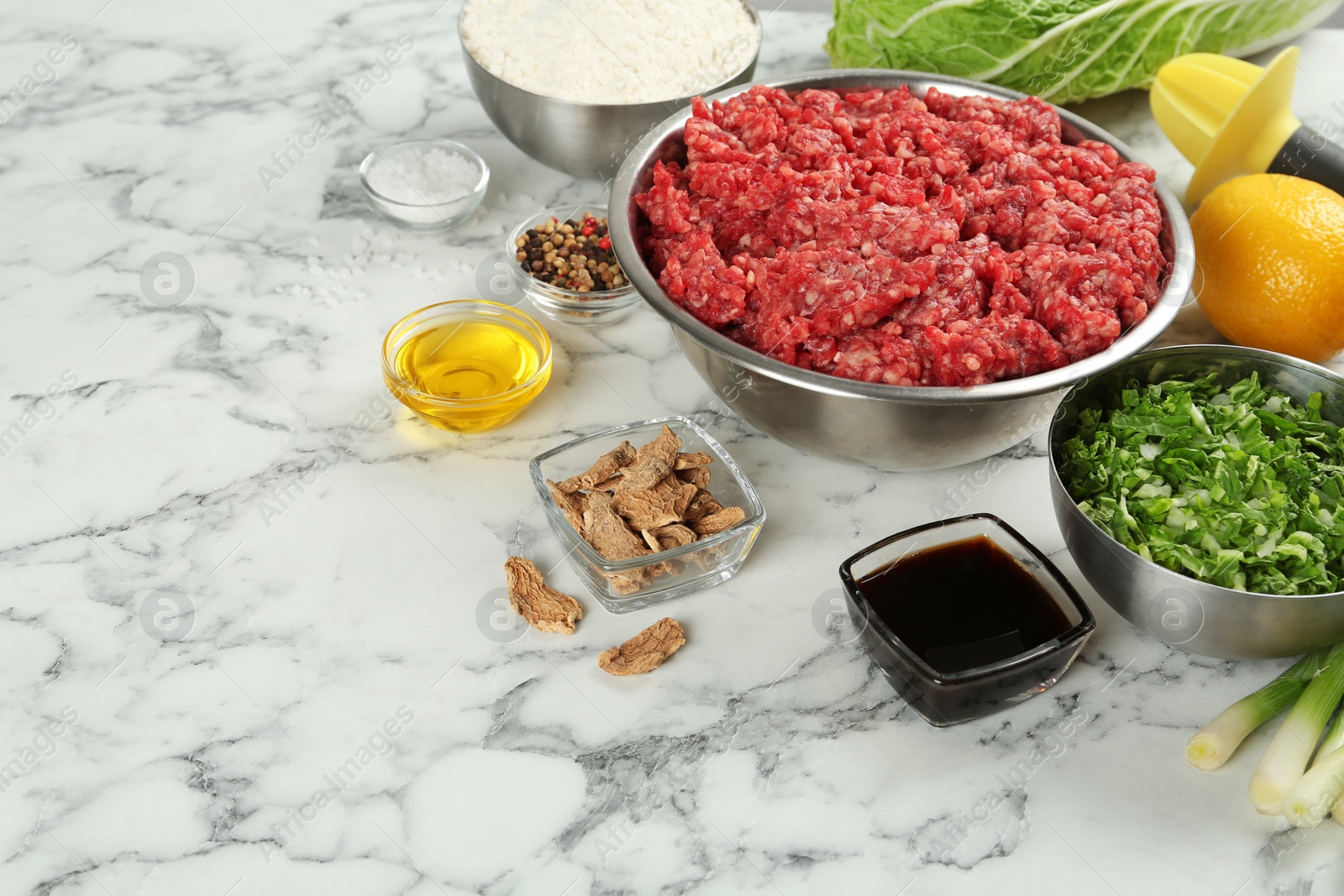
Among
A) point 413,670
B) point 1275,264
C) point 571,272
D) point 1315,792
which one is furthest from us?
point 571,272

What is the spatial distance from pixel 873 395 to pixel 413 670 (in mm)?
959

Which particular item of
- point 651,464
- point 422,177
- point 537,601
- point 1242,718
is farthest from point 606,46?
point 1242,718

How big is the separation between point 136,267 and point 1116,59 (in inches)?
110

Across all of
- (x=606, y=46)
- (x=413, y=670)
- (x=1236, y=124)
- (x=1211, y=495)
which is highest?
(x=1236, y=124)

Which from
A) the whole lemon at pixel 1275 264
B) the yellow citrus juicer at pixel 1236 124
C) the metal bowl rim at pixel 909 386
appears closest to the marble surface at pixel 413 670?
the metal bowl rim at pixel 909 386

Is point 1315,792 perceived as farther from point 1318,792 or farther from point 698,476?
→ point 698,476

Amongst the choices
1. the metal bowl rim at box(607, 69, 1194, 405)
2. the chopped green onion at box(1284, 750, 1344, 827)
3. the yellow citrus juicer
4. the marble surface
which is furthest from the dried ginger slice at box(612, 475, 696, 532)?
the yellow citrus juicer

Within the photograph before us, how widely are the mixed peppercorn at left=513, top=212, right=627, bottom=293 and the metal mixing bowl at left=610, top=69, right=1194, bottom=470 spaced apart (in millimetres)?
329

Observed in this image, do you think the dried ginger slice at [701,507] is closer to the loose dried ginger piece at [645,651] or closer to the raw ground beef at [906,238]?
the loose dried ginger piece at [645,651]

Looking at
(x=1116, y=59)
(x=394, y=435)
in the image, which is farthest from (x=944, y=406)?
(x=1116, y=59)

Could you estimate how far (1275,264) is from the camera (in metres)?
2.23

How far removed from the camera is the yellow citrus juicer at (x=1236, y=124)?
2.52 metres

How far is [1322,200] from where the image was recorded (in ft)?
7.34

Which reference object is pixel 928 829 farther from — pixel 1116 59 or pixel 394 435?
pixel 1116 59
